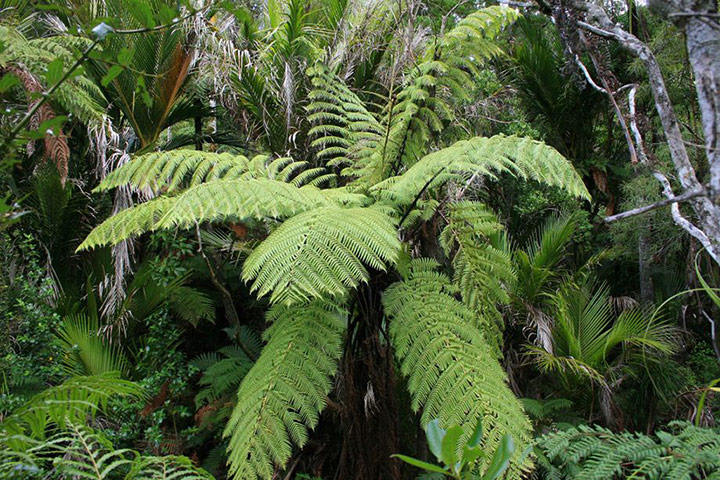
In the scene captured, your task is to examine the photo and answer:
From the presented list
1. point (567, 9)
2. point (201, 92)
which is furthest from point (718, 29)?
point (201, 92)

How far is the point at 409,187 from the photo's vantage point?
7.24 ft

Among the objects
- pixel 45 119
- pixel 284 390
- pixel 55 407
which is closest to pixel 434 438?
pixel 55 407

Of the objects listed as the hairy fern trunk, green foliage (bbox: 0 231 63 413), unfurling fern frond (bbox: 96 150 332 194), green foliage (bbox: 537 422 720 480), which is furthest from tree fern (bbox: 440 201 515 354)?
green foliage (bbox: 0 231 63 413)

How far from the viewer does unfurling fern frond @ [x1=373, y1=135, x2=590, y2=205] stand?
2.03 metres

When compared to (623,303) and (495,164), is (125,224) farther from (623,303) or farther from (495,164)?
(623,303)

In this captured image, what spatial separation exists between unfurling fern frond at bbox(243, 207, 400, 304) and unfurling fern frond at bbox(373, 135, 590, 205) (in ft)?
1.13

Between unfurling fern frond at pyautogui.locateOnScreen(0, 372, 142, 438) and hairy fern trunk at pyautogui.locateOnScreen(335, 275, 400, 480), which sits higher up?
unfurling fern frond at pyautogui.locateOnScreen(0, 372, 142, 438)

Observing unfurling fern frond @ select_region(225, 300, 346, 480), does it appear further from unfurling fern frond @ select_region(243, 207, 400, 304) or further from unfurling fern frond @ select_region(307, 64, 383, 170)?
unfurling fern frond @ select_region(307, 64, 383, 170)

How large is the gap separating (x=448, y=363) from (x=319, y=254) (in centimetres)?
69

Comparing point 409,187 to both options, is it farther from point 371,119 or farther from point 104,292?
point 104,292

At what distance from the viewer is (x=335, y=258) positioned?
1758 millimetres

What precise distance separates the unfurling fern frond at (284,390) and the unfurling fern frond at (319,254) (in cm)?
38

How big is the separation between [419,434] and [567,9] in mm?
2182

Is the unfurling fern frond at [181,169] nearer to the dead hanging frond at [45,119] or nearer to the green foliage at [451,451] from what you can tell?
the dead hanging frond at [45,119]
